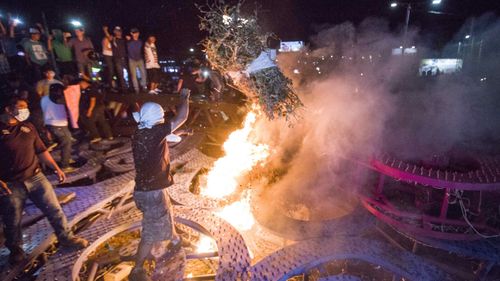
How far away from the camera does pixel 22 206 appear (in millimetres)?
3721

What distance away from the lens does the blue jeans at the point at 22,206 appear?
3.62 meters

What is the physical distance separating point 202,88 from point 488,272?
8.15m

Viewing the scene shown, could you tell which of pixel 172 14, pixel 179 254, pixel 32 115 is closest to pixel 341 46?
pixel 179 254

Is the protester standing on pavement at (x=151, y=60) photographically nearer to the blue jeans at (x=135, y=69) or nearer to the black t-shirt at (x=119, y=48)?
the blue jeans at (x=135, y=69)

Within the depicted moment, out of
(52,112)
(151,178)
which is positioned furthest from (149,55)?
(151,178)

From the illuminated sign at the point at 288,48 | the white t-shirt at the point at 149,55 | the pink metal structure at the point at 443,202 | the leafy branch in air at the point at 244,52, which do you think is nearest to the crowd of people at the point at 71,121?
the white t-shirt at the point at 149,55

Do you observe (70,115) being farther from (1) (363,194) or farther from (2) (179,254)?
(1) (363,194)

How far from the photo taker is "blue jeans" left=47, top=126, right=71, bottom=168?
238 inches

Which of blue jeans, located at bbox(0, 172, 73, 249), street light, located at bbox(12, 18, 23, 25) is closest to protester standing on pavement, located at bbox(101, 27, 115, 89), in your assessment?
street light, located at bbox(12, 18, 23, 25)

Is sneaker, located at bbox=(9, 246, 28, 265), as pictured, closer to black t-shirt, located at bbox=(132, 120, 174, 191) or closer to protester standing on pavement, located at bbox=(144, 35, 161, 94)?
black t-shirt, located at bbox=(132, 120, 174, 191)

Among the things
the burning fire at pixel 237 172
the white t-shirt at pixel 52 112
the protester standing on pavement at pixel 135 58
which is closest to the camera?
the burning fire at pixel 237 172

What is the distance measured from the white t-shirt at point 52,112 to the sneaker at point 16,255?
10.5 feet

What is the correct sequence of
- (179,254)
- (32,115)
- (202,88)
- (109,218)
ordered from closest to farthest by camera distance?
(179,254), (109,218), (32,115), (202,88)

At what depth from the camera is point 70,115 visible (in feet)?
23.7
